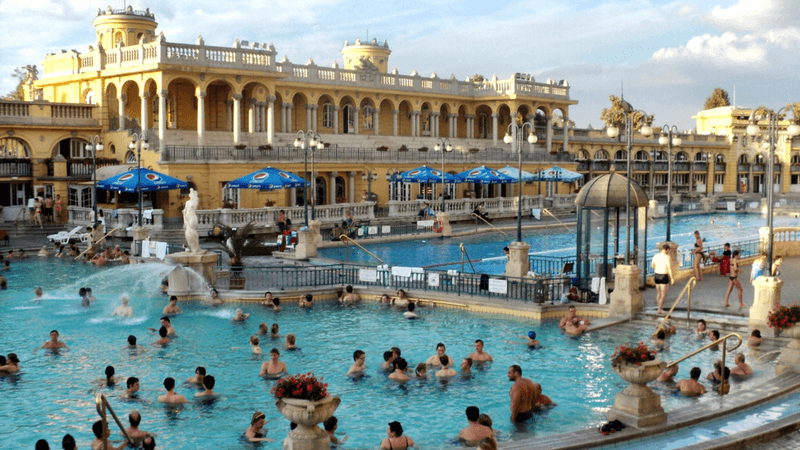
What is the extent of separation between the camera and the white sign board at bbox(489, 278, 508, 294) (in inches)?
862

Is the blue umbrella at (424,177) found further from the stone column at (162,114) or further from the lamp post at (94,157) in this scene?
the lamp post at (94,157)

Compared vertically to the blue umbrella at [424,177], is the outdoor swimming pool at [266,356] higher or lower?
lower

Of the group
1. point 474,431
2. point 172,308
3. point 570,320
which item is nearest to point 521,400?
point 474,431

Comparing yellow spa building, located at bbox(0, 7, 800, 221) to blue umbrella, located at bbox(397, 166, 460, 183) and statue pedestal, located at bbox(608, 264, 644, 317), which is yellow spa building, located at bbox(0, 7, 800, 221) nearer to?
blue umbrella, located at bbox(397, 166, 460, 183)

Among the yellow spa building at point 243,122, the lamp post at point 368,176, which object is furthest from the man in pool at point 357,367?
the lamp post at point 368,176

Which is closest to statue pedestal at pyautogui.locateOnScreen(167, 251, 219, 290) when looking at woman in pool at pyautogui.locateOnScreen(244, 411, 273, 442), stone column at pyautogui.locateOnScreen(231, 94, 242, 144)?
woman in pool at pyautogui.locateOnScreen(244, 411, 273, 442)

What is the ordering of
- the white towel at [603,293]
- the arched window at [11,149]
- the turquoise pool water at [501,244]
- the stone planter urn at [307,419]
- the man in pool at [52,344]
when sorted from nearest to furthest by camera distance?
the stone planter urn at [307,419] → the man in pool at [52,344] → the white towel at [603,293] → the turquoise pool water at [501,244] → the arched window at [11,149]

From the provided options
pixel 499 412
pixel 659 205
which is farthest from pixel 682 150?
pixel 499 412

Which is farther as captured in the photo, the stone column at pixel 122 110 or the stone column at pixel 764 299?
the stone column at pixel 122 110

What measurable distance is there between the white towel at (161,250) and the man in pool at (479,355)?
14537 mm

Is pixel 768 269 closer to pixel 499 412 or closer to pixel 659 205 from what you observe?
pixel 499 412

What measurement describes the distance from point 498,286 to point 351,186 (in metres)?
27.8

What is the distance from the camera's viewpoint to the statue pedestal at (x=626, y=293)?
20.6 meters

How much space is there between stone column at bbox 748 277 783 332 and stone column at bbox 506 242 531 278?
7862mm
